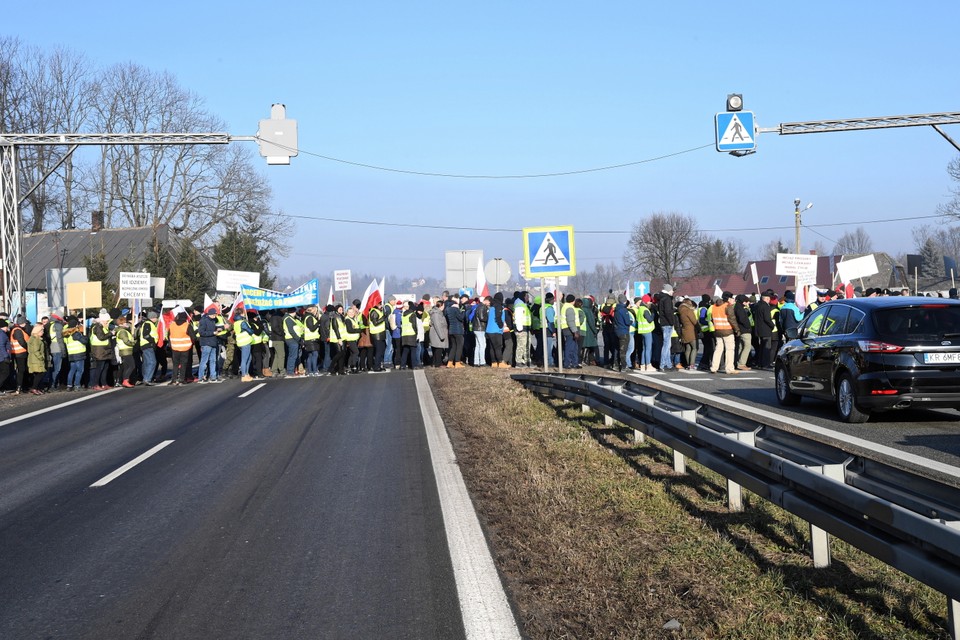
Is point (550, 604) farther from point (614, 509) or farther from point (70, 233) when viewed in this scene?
point (70, 233)

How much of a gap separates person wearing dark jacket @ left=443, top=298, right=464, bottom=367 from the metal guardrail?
16596 millimetres

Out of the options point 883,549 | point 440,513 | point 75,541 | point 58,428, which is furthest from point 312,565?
point 58,428

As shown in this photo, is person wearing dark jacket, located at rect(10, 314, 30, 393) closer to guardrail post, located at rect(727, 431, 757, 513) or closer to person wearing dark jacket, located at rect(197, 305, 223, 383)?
person wearing dark jacket, located at rect(197, 305, 223, 383)

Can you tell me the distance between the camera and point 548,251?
15.7 m

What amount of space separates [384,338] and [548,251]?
10.0 m

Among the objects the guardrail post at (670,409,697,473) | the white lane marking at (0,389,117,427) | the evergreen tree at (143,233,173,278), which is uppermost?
the evergreen tree at (143,233,173,278)

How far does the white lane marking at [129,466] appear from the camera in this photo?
367 inches

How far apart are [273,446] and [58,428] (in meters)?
4.70

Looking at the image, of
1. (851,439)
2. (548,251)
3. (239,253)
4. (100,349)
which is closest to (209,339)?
(100,349)

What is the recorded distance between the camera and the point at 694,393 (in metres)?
16.9

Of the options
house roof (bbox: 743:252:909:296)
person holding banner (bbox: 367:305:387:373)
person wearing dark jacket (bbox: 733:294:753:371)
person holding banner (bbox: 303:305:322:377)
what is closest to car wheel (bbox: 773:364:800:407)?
person wearing dark jacket (bbox: 733:294:753:371)

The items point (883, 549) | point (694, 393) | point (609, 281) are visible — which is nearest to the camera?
point (883, 549)

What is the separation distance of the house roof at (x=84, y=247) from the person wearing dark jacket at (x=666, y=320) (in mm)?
44337

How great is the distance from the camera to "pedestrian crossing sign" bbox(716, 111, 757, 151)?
20938 mm
